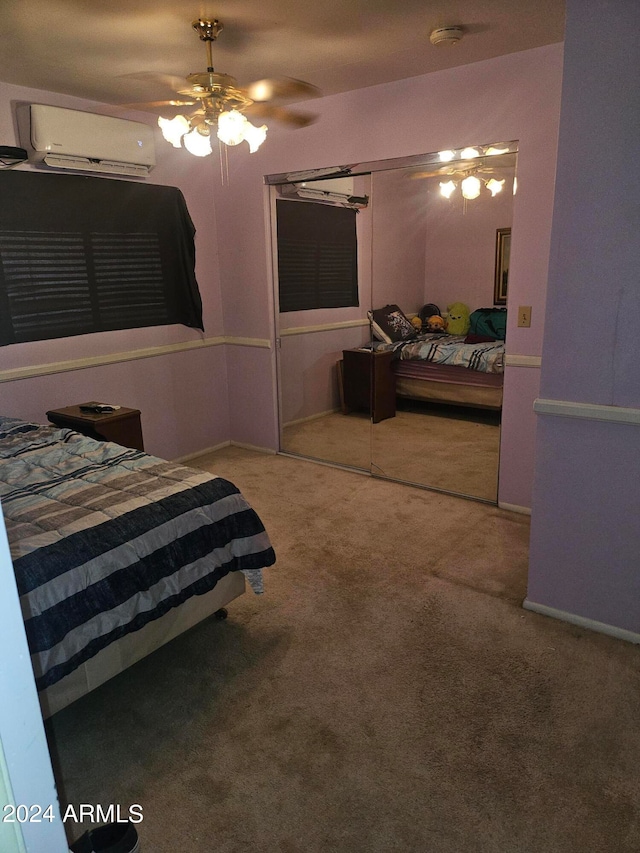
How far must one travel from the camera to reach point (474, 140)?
333 cm

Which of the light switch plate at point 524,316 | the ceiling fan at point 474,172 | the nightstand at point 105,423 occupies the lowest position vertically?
the nightstand at point 105,423

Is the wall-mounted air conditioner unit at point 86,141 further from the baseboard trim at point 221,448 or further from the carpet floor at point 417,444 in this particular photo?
the carpet floor at point 417,444

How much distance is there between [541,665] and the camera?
7.39 feet

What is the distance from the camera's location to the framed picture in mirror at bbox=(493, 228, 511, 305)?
11.1ft

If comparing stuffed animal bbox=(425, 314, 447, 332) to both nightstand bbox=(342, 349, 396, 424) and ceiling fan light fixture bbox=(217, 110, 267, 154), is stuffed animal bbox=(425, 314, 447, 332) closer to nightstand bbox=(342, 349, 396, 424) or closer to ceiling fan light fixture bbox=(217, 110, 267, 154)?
nightstand bbox=(342, 349, 396, 424)

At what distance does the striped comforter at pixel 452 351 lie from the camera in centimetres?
367

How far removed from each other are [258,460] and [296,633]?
2.27 m

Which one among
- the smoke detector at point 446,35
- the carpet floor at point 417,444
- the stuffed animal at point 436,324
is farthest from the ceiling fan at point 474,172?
the carpet floor at point 417,444

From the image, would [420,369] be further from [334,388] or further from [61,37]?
[61,37]

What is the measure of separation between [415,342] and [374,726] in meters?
2.78

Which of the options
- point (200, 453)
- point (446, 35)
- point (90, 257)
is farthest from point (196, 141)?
point (200, 453)

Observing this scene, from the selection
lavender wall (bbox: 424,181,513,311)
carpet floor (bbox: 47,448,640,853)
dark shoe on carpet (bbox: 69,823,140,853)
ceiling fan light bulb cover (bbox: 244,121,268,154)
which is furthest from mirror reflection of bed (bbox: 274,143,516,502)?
dark shoe on carpet (bbox: 69,823,140,853)

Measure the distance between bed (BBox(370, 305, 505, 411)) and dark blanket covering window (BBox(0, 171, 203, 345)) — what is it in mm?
1533

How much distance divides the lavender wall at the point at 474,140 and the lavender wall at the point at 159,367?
37 centimetres
